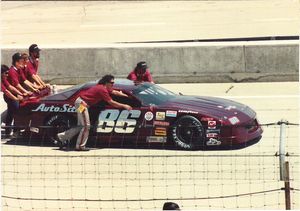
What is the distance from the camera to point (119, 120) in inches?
449

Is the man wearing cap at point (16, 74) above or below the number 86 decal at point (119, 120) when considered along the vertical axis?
above

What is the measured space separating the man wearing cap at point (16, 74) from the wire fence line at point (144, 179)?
116 centimetres

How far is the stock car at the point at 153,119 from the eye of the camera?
1113 cm

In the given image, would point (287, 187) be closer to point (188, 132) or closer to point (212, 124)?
point (212, 124)

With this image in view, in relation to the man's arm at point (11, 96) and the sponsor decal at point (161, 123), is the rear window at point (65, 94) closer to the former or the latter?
the man's arm at point (11, 96)

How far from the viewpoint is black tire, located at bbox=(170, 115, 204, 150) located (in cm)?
1112

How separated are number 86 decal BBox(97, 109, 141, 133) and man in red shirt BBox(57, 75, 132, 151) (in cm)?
11

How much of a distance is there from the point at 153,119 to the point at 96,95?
1.04 metres

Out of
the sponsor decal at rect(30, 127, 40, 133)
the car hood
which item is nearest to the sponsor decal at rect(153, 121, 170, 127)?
the car hood

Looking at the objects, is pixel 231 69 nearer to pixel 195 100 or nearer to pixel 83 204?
pixel 195 100

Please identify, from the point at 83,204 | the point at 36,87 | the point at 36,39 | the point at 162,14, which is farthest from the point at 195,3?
the point at 83,204

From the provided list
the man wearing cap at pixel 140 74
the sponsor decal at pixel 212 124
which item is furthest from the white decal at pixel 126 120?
the man wearing cap at pixel 140 74

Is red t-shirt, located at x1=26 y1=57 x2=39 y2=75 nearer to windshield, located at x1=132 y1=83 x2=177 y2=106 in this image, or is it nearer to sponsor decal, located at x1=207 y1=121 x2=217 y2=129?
windshield, located at x1=132 y1=83 x2=177 y2=106

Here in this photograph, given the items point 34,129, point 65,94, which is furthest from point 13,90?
point 65,94
